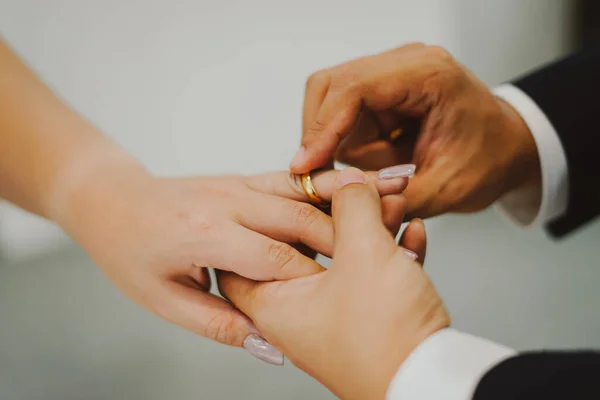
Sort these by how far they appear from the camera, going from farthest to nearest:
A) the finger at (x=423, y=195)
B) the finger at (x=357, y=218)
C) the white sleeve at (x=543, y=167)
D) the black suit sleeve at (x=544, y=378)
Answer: the white sleeve at (x=543, y=167)
the finger at (x=423, y=195)
the finger at (x=357, y=218)
the black suit sleeve at (x=544, y=378)

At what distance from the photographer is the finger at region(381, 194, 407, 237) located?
0.58 meters

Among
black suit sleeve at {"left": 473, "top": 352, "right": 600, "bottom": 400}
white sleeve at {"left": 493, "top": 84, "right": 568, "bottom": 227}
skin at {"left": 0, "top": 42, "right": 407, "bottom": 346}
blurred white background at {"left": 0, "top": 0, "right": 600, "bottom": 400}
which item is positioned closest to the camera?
black suit sleeve at {"left": 473, "top": 352, "right": 600, "bottom": 400}

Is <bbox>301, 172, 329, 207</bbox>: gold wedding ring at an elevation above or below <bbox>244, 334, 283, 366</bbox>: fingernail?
above

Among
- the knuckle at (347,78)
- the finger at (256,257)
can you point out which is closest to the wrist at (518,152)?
the knuckle at (347,78)

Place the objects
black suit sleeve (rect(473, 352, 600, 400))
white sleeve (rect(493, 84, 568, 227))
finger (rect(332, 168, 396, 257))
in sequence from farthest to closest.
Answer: white sleeve (rect(493, 84, 568, 227)) < finger (rect(332, 168, 396, 257)) < black suit sleeve (rect(473, 352, 600, 400))

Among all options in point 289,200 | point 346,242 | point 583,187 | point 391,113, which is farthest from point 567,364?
point 583,187

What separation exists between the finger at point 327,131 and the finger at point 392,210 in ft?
0.38

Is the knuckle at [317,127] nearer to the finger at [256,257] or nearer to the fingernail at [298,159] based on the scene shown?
the fingernail at [298,159]

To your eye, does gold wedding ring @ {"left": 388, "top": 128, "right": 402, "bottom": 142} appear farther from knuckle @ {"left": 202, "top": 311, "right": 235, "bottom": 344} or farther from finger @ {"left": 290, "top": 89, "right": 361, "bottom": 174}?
knuckle @ {"left": 202, "top": 311, "right": 235, "bottom": 344}

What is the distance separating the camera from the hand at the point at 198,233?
1.89 ft

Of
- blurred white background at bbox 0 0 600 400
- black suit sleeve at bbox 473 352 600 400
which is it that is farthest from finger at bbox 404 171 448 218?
blurred white background at bbox 0 0 600 400

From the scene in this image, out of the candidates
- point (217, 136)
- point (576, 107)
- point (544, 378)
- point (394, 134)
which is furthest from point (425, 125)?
point (217, 136)

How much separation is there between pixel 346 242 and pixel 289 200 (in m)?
Answer: 0.15

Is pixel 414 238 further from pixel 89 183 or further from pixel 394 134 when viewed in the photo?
pixel 89 183
